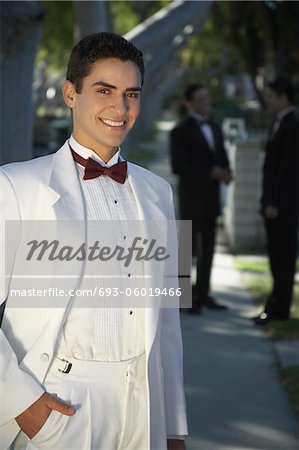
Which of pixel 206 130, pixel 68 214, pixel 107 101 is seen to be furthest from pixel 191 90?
pixel 68 214

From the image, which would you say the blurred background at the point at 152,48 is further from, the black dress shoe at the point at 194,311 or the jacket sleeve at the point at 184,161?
the black dress shoe at the point at 194,311

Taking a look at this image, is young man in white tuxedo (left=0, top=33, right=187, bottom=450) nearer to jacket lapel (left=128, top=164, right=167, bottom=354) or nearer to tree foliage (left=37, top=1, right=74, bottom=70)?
jacket lapel (left=128, top=164, right=167, bottom=354)

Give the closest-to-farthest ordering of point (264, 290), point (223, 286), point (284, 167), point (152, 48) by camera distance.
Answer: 1. point (284, 167)
2. point (152, 48)
3. point (264, 290)
4. point (223, 286)

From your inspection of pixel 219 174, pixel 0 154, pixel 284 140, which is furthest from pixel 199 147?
pixel 0 154

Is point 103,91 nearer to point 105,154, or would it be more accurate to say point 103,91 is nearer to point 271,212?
point 105,154

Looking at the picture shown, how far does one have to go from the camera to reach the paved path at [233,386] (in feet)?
18.9

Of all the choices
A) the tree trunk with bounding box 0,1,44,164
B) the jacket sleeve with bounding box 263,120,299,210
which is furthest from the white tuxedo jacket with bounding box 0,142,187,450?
the jacket sleeve with bounding box 263,120,299,210

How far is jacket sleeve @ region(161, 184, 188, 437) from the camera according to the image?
10.8 feet

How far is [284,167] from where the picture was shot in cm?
870

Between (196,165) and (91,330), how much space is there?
6.53 meters

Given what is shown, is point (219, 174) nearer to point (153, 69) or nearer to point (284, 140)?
point (284, 140)

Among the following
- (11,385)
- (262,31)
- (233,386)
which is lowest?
(233,386)

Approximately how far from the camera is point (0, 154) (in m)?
6.04

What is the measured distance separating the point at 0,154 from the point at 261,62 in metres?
27.2
